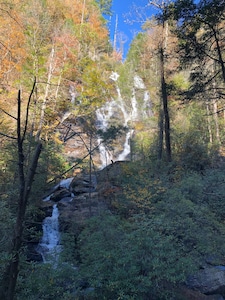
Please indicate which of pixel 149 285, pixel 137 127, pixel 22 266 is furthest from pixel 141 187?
pixel 137 127

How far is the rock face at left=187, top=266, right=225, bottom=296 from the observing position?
5.87 m

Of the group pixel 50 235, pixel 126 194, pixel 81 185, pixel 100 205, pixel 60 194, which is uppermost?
pixel 81 185

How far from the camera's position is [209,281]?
19.8 ft

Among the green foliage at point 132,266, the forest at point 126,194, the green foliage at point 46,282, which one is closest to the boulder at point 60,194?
the forest at point 126,194

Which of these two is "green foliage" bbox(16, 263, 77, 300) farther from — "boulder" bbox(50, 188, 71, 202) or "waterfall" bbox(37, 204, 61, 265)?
"boulder" bbox(50, 188, 71, 202)

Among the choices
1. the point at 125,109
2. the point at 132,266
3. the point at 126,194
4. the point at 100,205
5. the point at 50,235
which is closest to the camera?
the point at 132,266

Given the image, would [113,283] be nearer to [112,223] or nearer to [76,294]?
[76,294]

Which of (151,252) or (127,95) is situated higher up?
(127,95)

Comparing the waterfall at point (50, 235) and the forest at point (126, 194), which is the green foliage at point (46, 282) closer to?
the forest at point (126, 194)

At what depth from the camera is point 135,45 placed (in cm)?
3034

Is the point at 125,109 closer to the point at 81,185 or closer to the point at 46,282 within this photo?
the point at 81,185

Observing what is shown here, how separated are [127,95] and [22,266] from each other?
76.7 ft

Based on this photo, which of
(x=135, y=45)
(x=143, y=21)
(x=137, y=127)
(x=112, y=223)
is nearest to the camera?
(x=112, y=223)

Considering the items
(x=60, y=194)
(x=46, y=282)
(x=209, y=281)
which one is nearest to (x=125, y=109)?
(x=60, y=194)
